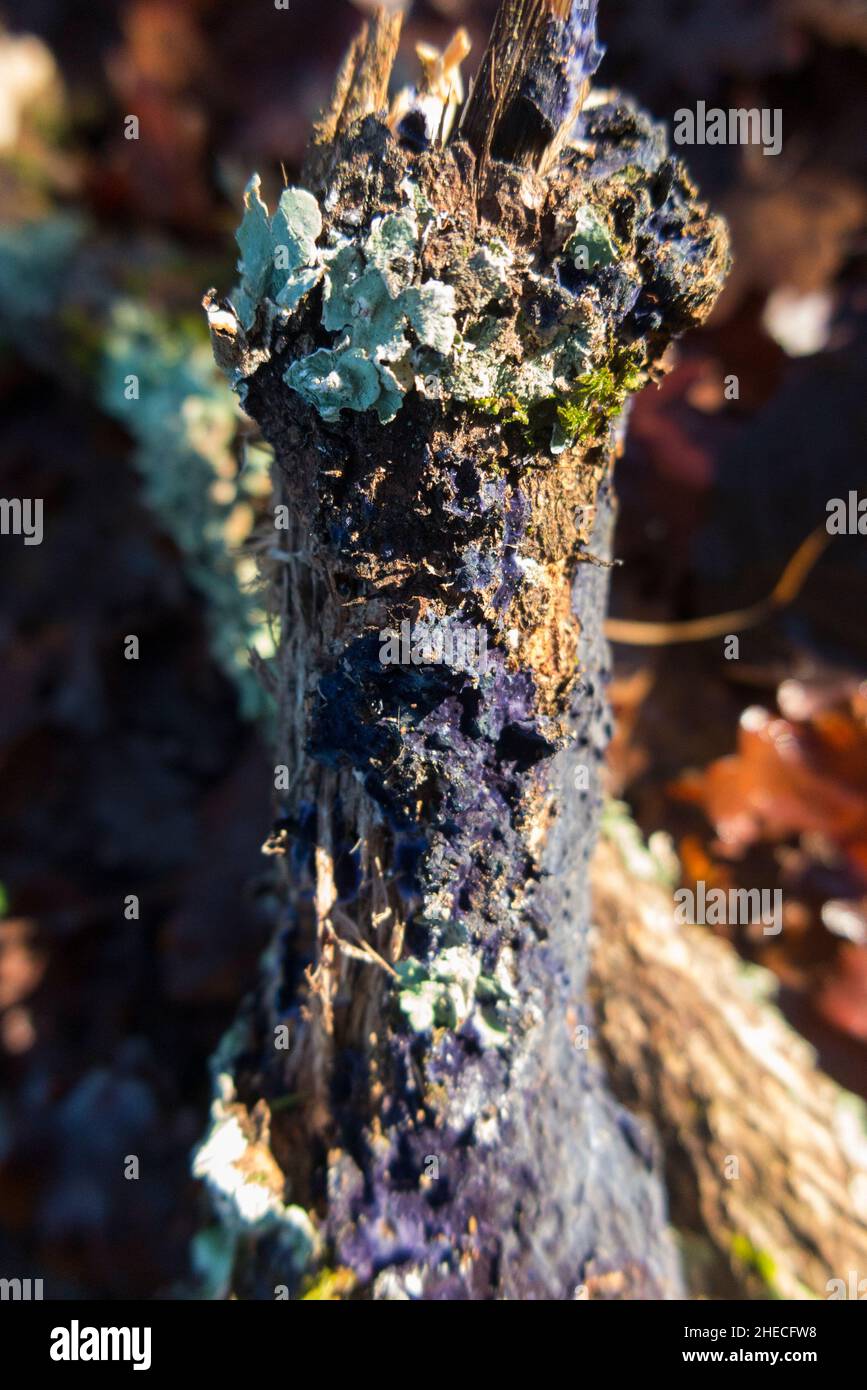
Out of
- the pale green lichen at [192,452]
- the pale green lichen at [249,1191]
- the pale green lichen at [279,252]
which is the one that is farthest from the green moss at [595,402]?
the pale green lichen at [192,452]

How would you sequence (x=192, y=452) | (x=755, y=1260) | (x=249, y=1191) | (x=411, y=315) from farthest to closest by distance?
(x=192, y=452) → (x=755, y=1260) → (x=249, y=1191) → (x=411, y=315)

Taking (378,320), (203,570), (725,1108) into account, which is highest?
(203,570)

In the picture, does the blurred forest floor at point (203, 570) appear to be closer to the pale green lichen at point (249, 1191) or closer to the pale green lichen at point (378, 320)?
the pale green lichen at point (249, 1191)

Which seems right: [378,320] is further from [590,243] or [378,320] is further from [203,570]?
[203,570]

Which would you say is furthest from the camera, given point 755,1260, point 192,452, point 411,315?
point 192,452

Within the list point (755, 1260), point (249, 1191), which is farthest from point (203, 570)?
point (755, 1260)

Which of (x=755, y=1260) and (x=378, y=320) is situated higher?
(x=378, y=320)

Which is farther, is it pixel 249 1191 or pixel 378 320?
pixel 249 1191
